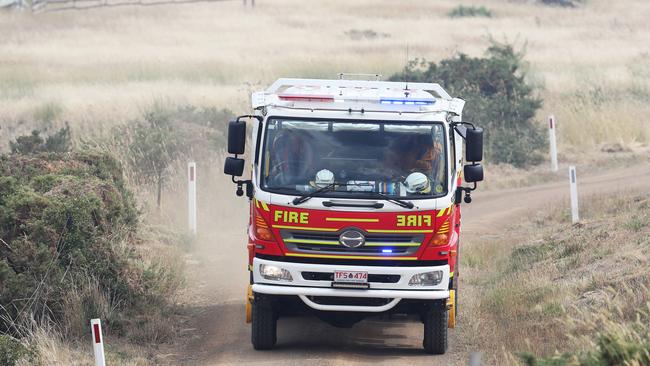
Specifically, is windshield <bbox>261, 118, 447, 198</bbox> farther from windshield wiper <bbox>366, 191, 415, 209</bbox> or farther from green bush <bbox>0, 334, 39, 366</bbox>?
green bush <bbox>0, 334, 39, 366</bbox>

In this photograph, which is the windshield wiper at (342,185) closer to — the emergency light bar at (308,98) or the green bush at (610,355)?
the emergency light bar at (308,98)

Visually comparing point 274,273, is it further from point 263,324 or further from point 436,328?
point 436,328

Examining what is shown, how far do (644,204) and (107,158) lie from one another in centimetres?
804

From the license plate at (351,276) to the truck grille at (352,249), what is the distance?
0.19 meters

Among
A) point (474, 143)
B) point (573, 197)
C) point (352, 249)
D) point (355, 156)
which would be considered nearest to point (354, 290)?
point (352, 249)

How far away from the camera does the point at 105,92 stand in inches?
1170

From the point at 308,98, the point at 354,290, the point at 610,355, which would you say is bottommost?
the point at 354,290

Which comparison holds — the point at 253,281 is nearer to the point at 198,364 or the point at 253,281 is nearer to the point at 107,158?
the point at 198,364

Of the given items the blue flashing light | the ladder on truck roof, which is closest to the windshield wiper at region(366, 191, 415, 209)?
the blue flashing light

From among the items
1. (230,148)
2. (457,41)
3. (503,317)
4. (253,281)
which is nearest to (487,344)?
(503,317)

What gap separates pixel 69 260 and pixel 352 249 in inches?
137

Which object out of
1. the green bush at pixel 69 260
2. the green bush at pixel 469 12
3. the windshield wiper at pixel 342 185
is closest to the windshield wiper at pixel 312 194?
the windshield wiper at pixel 342 185

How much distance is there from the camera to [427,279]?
1134 centimetres

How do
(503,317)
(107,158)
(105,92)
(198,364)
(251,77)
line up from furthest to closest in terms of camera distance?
Result: (251,77) < (105,92) < (107,158) < (503,317) < (198,364)
